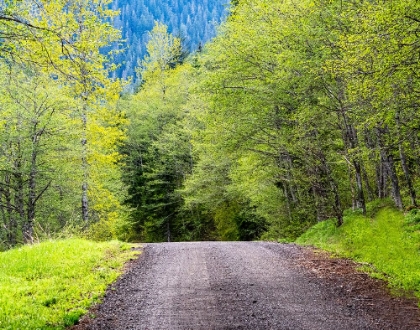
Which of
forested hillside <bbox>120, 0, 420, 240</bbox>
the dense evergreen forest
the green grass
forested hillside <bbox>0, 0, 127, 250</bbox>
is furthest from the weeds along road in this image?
forested hillside <bbox>0, 0, 127, 250</bbox>

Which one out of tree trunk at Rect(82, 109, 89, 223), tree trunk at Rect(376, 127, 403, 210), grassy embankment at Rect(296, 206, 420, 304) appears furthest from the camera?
tree trunk at Rect(82, 109, 89, 223)

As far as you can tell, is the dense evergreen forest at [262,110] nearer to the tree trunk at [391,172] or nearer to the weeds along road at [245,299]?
the tree trunk at [391,172]

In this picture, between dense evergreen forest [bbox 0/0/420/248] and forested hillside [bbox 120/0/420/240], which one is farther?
forested hillside [bbox 120/0/420/240]

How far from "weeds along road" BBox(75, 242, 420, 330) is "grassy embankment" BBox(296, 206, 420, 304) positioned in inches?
30.6

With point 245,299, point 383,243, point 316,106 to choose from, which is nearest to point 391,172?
point 383,243

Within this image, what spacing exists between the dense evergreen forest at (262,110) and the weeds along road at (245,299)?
12.7ft

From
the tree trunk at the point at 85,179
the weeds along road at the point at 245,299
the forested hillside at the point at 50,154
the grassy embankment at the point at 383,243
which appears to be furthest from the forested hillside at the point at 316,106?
the tree trunk at the point at 85,179

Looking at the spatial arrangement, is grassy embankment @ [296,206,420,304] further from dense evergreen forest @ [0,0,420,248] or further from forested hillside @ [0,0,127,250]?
forested hillside @ [0,0,127,250]

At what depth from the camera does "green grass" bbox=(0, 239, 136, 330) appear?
6.04 meters

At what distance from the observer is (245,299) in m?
6.96

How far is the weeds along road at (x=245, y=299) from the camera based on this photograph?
591cm

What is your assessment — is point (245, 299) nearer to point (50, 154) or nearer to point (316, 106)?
point (316, 106)

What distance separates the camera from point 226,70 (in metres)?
15.5

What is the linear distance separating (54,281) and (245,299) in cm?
392
